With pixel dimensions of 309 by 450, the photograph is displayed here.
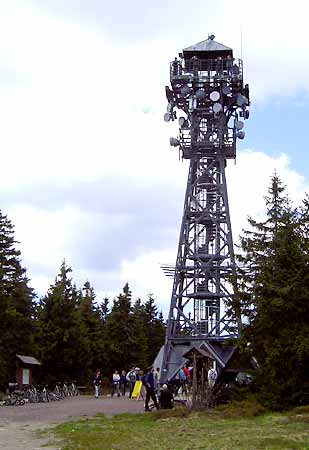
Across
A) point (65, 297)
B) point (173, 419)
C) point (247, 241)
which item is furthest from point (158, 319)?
point (173, 419)

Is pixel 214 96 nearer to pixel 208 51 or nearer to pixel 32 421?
pixel 208 51

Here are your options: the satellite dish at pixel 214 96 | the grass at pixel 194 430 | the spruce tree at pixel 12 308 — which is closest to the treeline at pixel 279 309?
the grass at pixel 194 430

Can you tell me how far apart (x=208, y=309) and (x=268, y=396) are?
20.0 meters

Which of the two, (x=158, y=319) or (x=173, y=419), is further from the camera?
(x=158, y=319)

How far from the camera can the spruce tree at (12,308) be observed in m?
38.0

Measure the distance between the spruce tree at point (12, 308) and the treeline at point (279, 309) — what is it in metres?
16.4

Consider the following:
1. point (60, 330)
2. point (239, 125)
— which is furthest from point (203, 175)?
point (60, 330)

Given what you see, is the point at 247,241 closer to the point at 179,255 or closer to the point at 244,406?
the point at 244,406

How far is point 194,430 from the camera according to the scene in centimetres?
1719

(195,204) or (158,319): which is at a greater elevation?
(195,204)

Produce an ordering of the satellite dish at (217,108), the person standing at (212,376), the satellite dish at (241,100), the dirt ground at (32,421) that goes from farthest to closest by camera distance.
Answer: the satellite dish at (241,100), the satellite dish at (217,108), the person standing at (212,376), the dirt ground at (32,421)

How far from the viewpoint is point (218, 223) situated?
43938 millimetres

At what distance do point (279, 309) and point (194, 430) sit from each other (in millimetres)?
7642

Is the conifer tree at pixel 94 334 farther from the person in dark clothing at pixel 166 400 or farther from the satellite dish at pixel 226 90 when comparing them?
the person in dark clothing at pixel 166 400
